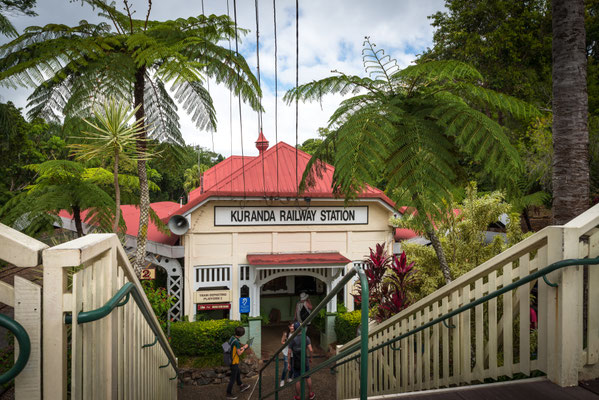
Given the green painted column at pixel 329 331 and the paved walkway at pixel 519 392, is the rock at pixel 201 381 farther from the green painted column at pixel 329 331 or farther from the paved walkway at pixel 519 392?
the paved walkway at pixel 519 392

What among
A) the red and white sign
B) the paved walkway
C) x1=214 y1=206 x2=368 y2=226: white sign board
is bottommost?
the red and white sign

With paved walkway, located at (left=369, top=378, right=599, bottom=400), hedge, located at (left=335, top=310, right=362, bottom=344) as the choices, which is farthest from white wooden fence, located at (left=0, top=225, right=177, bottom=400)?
hedge, located at (left=335, top=310, right=362, bottom=344)

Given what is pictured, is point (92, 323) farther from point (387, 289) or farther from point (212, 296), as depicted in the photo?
point (212, 296)

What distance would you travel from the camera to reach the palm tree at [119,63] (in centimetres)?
581

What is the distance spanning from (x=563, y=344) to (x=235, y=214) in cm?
909

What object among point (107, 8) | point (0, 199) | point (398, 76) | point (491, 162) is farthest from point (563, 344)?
point (0, 199)

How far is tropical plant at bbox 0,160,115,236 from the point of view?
20.4ft

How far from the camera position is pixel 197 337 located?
10102 millimetres

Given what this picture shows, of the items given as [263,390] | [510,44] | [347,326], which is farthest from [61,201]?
[510,44]

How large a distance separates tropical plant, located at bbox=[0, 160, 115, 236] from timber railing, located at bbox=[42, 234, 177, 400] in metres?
4.28

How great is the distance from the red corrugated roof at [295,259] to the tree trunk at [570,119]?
714 centimetres

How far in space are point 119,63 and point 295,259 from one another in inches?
271

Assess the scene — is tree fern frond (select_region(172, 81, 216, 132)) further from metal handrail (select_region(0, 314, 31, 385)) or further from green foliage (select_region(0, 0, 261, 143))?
Result: metal handrail (select_region(0, 314, 31, 385))

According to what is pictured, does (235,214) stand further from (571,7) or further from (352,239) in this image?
(571,7)
